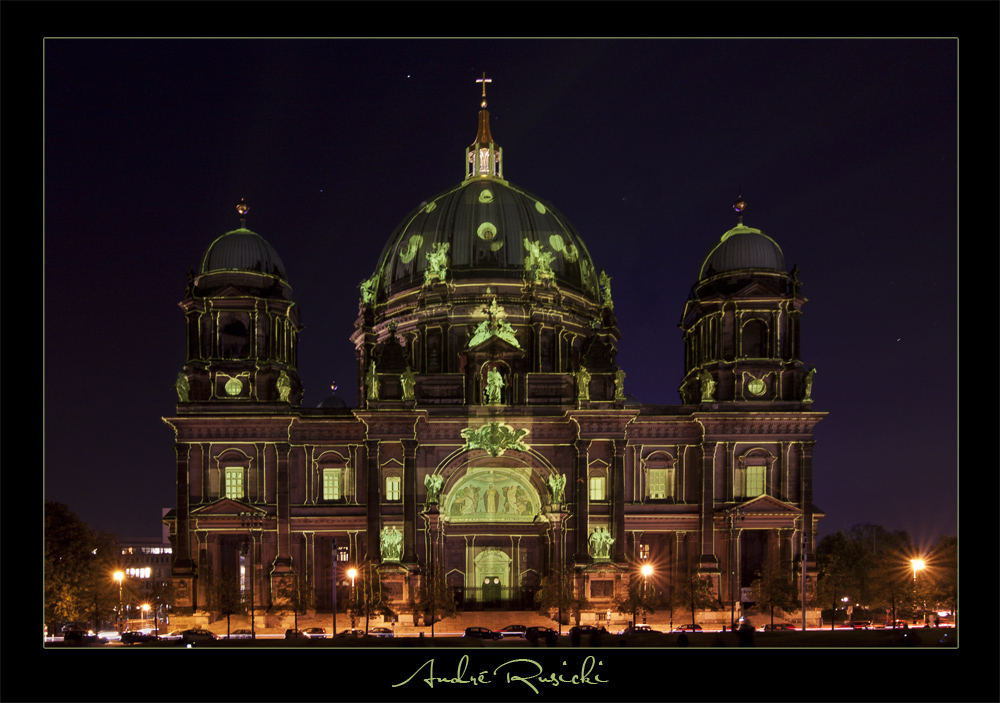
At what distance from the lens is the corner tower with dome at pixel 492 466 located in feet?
228

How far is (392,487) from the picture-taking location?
71.4 metres

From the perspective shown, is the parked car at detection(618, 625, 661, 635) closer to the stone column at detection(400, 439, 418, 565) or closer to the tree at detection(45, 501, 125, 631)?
the stone column at detection(400, 439, 418, 565)

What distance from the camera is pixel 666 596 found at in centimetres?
7169

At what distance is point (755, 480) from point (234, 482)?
36065mm

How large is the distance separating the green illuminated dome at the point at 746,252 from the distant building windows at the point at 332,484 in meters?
30.5

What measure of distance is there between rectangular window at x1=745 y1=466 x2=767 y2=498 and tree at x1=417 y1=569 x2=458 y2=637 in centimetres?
2184

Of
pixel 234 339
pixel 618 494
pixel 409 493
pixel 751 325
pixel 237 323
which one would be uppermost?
pixel 237 323

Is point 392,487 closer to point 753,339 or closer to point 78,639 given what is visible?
point 78,639

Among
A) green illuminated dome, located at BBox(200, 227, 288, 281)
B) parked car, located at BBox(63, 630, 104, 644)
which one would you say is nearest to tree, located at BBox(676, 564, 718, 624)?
green illuminated dome, located at BBox(200, 227, 288, 281)

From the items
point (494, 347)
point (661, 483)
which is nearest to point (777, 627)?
point (661, 483)

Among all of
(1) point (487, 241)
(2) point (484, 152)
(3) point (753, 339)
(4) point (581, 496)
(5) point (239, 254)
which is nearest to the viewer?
(4) point (581, 496)

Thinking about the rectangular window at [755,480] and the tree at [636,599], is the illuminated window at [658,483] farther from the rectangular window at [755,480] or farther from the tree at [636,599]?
the tree at [636,599]
